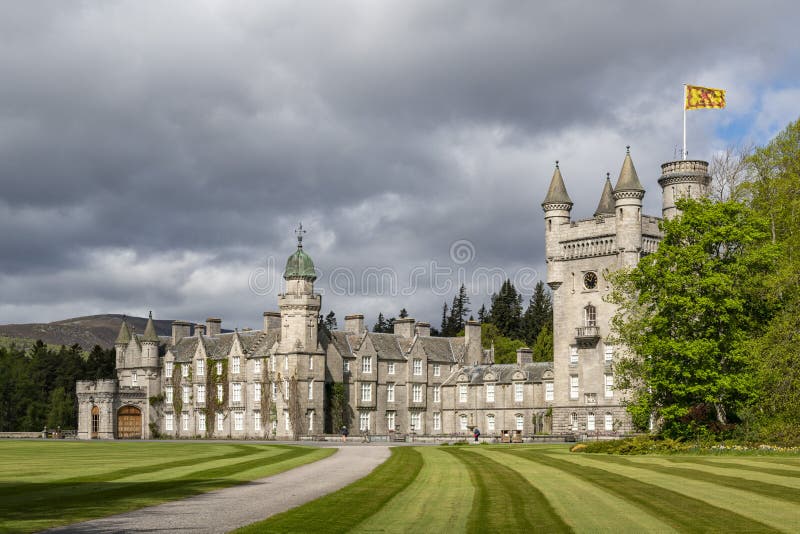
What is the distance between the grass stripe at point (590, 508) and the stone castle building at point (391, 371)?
47925mm

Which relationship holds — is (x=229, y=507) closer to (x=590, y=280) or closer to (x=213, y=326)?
(x=590, y=280)

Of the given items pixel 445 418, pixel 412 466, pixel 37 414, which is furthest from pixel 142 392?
pixel 412 466

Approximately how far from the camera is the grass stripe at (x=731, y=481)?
25.2m

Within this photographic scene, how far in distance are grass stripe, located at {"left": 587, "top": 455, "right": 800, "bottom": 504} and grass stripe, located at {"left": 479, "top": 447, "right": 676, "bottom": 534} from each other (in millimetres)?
3889

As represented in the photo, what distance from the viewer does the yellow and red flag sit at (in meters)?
70.7

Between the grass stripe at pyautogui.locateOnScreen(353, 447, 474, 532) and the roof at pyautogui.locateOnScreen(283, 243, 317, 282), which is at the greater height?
the roof at pyautogui.locateOnScreen(283, 243, 317, 282)

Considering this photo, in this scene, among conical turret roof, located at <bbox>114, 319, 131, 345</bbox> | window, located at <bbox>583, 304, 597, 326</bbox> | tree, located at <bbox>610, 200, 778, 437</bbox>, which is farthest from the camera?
conical turret roof, located at <bbox>114, 319, 131, 345</bbox>

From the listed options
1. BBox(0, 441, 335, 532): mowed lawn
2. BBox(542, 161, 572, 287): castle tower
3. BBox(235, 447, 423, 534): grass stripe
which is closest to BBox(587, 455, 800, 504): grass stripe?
BBox(235, 447, 423, 534): grass stripe

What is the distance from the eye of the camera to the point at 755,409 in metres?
51.1

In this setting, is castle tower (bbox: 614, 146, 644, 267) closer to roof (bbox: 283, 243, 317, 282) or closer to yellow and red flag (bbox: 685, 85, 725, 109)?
yellow and red flag (bbox: 685, 85, 725, 109)

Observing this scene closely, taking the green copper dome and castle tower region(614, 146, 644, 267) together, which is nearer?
castle tower region(614, 146, 644, 267)

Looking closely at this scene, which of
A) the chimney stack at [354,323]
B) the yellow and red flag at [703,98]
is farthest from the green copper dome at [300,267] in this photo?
the yellow and red flag at [703,98]

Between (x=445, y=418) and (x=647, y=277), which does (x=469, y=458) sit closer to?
(x=647, y=277)

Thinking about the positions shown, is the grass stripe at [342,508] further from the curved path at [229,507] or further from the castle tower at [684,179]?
the castle tower at [684,179]
